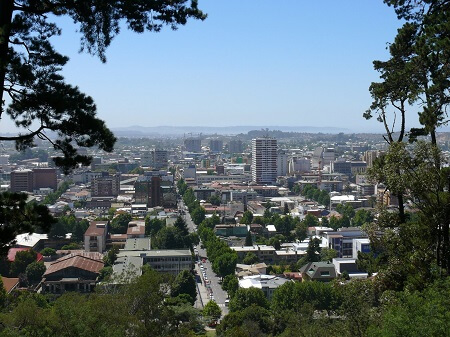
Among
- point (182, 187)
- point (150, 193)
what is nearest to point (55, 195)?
point (150, 193)

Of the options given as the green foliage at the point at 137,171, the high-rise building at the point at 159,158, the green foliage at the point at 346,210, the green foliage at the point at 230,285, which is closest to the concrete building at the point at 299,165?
the high-rise building at the point at 159,158

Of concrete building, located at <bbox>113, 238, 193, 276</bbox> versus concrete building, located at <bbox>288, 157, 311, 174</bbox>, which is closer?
concrete building, located at <bbox>113, 238, 193, 276</bbox>

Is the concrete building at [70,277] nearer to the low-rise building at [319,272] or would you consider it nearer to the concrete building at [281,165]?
the low-rise building at [319,272]

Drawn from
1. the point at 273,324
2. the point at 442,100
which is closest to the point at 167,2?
the point at 442,100

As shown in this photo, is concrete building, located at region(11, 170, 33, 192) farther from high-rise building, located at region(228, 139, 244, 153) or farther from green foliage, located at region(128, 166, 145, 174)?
high-rise building, located at region(228, 139, 244, 153)

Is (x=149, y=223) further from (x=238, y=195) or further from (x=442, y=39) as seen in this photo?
(x=442, y=39)

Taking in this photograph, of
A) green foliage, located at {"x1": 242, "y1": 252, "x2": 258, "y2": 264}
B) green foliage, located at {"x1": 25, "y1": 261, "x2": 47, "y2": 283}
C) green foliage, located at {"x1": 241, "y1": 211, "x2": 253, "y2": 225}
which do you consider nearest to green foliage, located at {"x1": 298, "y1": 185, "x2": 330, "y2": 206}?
green foliage, located at {"x1": 241, "y1": 211, "x2": 253, "y2": 225}
